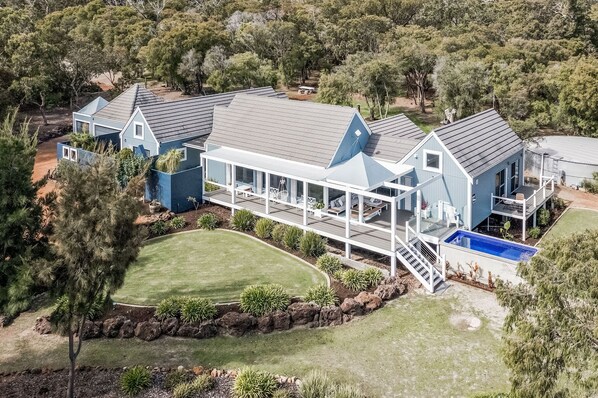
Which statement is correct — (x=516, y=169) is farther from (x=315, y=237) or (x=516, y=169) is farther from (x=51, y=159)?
(x=51, y=159)

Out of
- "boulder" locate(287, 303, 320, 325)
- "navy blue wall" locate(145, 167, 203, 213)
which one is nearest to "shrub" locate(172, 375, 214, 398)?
"boulder" locate(287, 303, 320, 325)

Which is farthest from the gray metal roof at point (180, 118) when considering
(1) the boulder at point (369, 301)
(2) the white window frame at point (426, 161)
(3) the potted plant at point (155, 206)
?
(1) the boulder at point (369, 301)

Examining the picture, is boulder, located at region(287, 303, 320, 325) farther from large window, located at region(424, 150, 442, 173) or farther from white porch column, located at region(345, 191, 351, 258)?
large window, located at region(424, 150, 442, 173)

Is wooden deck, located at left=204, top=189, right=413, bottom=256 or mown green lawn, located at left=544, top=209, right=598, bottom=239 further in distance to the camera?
mown green lawn, located at left=544, top=209, right=598, bottom=239

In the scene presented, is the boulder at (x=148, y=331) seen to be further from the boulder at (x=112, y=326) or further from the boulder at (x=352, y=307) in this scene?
the boulder at (x=352, y=307)

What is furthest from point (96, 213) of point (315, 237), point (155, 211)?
point (155, 211)

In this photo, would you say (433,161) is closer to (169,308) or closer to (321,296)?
(321,296)
